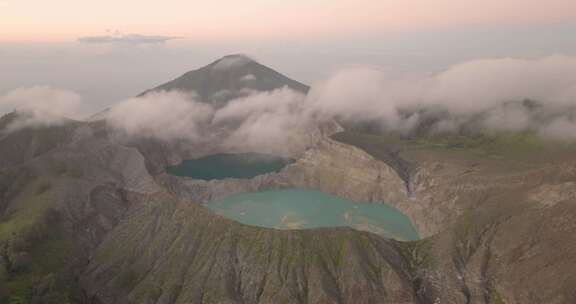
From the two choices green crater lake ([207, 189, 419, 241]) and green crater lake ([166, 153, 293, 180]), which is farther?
green crater lake ([166, 153, 293, 180])

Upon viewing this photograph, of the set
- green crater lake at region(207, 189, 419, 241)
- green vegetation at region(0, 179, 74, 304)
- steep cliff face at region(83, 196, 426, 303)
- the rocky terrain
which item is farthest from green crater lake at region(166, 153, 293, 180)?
green vegetation at region(0, 179, 74, 304)

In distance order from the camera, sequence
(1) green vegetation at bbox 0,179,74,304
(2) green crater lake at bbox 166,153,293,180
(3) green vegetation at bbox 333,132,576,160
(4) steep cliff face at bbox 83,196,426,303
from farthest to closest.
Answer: (2) green crater lake at bbox 166,153,293,180 < (3) green vegetation at bbox 333,132,576,160 < (4) steep cliff face at bbox 83,196,426,303 < (1) green vegetation at bbox 0,179,74,304

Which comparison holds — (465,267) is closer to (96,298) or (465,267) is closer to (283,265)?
(283,265)

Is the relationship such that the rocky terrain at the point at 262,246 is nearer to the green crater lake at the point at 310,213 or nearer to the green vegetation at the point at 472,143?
the green crater lake at the point at 310,213

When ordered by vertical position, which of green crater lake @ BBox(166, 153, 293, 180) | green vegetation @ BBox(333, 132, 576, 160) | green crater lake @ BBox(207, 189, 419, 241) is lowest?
green crater lake @ BBox(166, 153, 293, 180)

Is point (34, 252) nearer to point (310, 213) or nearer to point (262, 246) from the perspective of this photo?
point (262, 246)

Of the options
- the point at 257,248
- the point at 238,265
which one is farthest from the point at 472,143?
the point at 238,265

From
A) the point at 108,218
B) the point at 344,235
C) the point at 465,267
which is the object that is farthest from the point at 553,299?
the point at 108,218

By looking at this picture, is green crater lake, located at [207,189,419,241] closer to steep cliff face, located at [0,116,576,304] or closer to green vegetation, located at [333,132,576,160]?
steep cliff face, located at [0,116,576,304]
